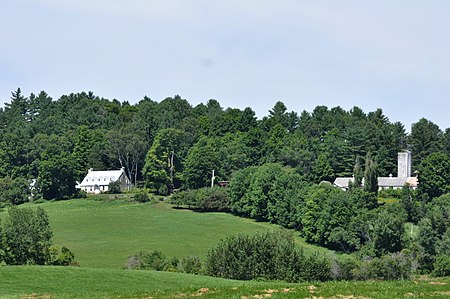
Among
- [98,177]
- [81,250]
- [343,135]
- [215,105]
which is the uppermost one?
[215,105]

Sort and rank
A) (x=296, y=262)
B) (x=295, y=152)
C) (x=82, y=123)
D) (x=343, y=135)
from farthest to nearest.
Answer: (x=82, y=123) → (x=343, y=135) → (x=295, y=152) → (x=296, y=262)

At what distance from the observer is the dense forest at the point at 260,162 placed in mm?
90875

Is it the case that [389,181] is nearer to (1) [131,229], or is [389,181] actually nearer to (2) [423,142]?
(2) [423,142]

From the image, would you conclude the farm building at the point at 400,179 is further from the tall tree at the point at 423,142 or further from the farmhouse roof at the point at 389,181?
the tall tree at the point at 423,142

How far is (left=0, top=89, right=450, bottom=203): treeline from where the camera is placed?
126 m

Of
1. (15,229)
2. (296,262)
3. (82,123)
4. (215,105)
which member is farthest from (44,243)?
(215,105)

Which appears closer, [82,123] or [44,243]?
[44,243]

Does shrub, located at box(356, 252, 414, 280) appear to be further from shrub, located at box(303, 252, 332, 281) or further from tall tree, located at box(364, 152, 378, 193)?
tall tree, located at box(364, 152, 378, 193)

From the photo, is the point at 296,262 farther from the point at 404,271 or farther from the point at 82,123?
the point at 82,123

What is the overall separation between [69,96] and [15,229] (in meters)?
136

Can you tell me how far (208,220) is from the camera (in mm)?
103500

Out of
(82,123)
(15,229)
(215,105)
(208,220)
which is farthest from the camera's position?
(215,105)

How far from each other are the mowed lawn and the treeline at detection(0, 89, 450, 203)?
1202 centimetres

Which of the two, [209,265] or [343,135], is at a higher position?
[343,135]
